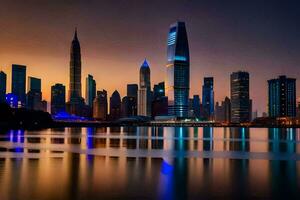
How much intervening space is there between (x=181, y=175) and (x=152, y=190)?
7.88 metres

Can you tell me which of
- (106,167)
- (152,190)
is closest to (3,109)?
(106,167)

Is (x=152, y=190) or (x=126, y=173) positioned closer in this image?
(x=152, y=190)

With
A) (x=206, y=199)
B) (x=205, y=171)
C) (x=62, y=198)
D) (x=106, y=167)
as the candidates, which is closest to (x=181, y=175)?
(x=205, y=171)

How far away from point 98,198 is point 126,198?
5.27ft

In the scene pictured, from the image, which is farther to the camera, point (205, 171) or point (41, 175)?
point (205, 171)

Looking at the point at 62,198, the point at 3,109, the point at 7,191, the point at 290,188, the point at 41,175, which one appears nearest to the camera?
the point at 62,198

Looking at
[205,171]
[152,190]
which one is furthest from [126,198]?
[205,171]

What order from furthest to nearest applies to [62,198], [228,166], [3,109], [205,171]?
1. [3,109]
2. [228,166]
3. [205,171]
4. [62,198]

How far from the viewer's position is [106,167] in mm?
39312

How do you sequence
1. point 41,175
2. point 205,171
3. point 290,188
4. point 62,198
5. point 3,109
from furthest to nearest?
point 3,109
point 205,171
point 41,175
point 290,188
point 62,198

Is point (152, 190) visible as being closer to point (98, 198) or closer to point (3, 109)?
point (98, 198)

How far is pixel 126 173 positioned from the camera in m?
35.5

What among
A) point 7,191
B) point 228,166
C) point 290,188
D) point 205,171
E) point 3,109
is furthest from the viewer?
point 3,109

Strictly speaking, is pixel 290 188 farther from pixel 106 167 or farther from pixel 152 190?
pixel 106 167
